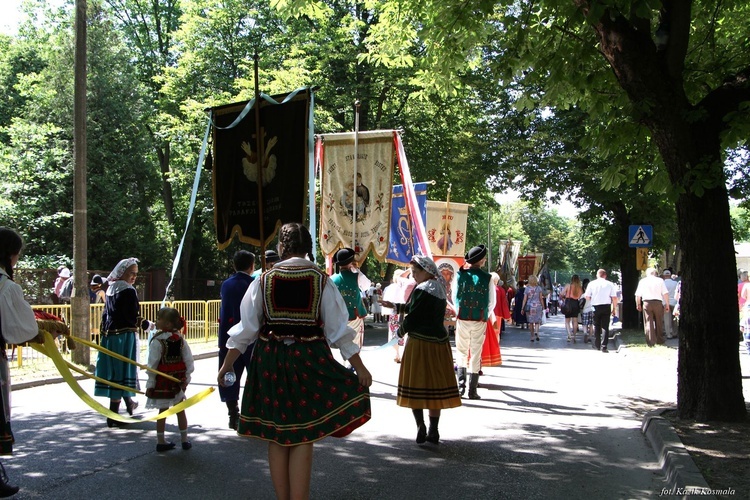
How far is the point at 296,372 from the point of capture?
4.70m

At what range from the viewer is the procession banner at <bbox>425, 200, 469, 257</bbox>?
64.5 feet

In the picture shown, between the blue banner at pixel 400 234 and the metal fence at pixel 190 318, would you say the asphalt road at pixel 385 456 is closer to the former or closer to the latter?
the blue banner at pixel 400 234

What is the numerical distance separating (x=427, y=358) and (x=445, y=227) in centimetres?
1233

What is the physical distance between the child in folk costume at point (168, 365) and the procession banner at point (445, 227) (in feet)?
41.6

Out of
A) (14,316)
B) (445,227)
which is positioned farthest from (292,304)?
(445,227)

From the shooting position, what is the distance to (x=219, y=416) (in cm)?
884

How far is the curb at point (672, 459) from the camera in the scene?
17.8 feet

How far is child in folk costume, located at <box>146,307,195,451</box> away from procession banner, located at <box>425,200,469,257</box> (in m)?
12.7

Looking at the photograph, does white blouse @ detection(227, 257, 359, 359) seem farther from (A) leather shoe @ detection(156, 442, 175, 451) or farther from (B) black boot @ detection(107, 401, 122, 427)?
(B) black boot @ detection(107, 401, 122, 427)

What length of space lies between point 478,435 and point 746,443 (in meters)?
2.53

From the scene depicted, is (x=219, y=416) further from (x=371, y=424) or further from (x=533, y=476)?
(x=533, y=476)

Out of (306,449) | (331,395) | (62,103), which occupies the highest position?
(62,103)

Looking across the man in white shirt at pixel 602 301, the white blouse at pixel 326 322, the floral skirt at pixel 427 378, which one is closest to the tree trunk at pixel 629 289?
the man in white shirt at pixel 602 301

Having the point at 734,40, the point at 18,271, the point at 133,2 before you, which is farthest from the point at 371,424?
the point at 133,2
